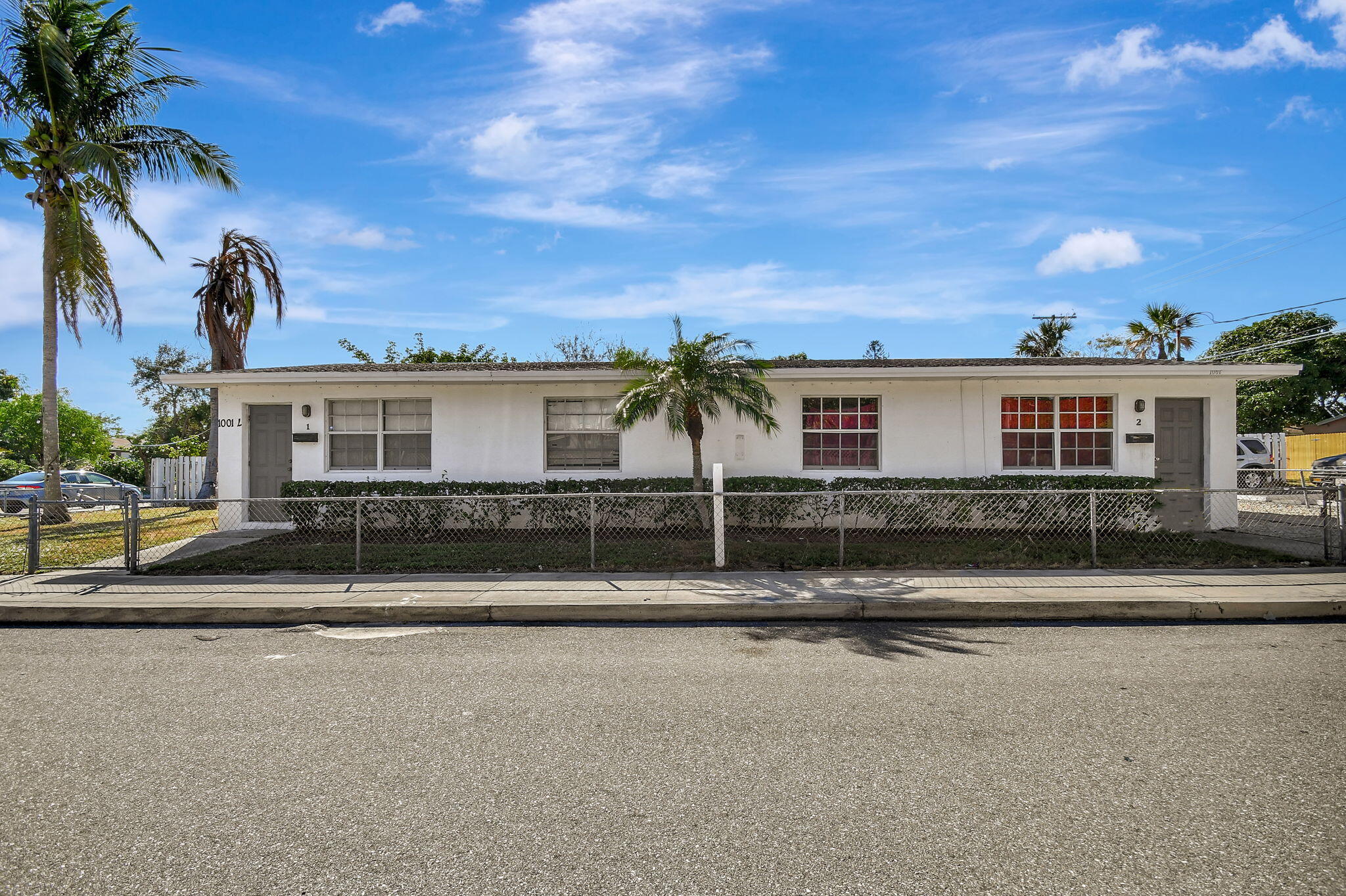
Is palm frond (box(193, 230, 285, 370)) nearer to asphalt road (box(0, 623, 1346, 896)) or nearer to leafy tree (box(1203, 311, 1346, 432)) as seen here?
asphalt road (box(0, 623, 1346, 896))

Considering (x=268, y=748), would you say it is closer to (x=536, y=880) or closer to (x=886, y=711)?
(x=536, y=880)

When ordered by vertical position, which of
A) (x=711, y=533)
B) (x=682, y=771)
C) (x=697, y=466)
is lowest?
(x=682, y=771)

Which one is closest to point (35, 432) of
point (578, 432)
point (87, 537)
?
point (87, 537)

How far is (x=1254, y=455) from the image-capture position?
27578mm

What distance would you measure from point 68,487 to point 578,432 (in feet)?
50.1

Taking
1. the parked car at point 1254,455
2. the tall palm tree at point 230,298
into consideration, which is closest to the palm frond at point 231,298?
the tall palm tree at point 230,298

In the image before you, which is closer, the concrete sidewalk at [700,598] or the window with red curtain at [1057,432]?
the concrete sidewalk at [700,598]

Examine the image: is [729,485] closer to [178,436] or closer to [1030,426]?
[1030,426]

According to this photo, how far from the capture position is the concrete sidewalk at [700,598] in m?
7.69

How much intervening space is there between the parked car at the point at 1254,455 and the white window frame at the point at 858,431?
17733 mm

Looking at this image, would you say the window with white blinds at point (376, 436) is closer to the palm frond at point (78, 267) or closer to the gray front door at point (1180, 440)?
the palm frond at point (78, 267)

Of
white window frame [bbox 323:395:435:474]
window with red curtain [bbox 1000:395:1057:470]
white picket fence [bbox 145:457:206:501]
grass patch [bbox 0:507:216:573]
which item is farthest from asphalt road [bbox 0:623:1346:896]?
white picket fence [bbox 145:457:206:501]

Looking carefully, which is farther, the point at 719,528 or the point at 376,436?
the point at 376,436

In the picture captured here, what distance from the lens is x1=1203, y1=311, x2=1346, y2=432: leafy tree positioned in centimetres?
3931
